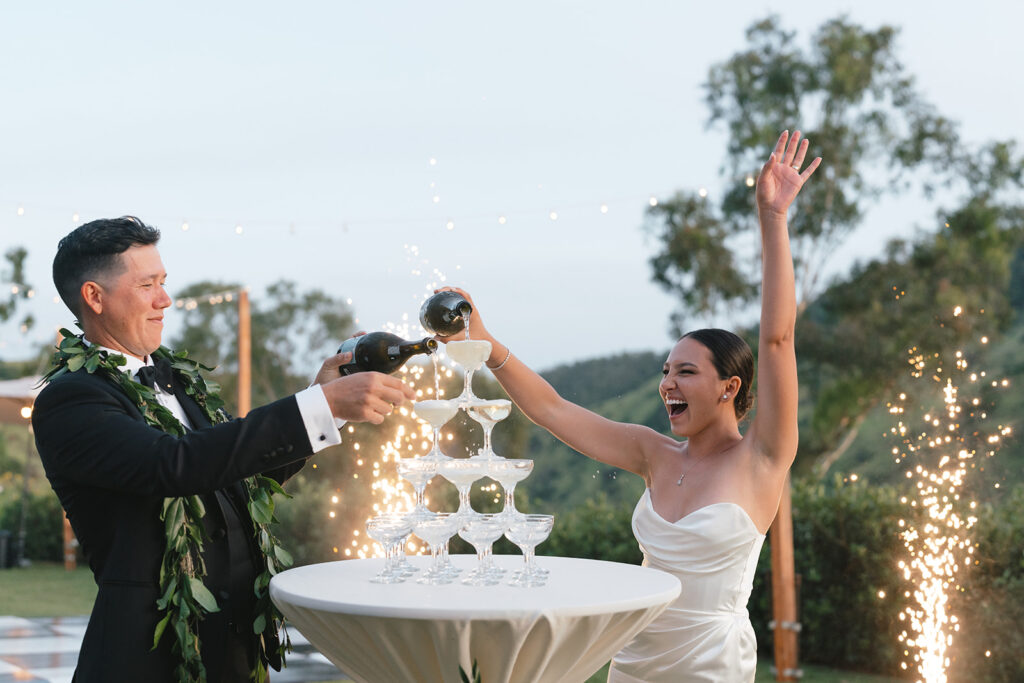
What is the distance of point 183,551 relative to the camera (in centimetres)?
214

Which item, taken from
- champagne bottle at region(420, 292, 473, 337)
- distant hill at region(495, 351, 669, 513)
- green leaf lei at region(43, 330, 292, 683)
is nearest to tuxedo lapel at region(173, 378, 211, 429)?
green leaf lei at region(43, 330, 292, 683)

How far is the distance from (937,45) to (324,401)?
36.2 feet

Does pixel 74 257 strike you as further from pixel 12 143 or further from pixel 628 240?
pixel 12 143

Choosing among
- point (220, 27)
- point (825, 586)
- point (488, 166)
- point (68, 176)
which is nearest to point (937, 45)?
point (488, 166)

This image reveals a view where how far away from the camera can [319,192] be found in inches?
518

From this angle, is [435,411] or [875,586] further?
[875,586]

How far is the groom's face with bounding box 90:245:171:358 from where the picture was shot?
2.24 metres

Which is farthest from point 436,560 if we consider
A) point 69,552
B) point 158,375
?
point 69,552

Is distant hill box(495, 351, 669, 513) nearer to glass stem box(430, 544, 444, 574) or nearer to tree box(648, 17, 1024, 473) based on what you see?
tree box(648, 17, 1024, 473)

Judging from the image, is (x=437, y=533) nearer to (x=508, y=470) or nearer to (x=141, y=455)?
(x=508, y=470)

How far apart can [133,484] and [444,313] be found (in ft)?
3.17

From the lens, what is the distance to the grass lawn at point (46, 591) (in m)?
9.32

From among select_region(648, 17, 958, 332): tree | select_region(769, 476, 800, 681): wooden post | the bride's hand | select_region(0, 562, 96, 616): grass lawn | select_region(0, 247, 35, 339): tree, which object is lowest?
select_region(0, 562, 96, 616): grass lawn

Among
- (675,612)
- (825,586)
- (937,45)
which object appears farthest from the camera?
(937,45)
